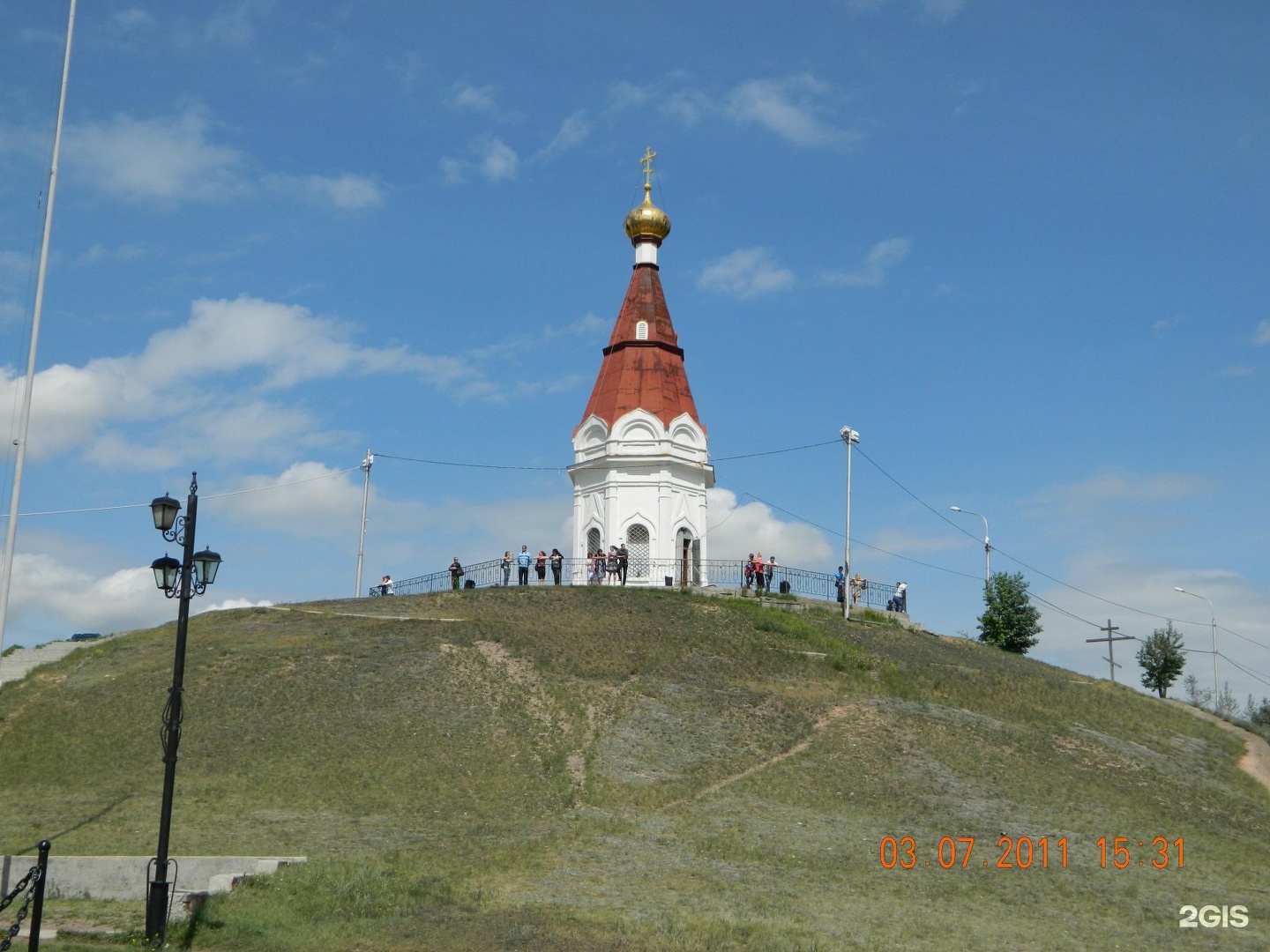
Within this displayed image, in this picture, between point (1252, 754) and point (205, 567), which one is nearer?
point (205, 567)

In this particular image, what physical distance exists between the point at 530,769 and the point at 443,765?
173cm

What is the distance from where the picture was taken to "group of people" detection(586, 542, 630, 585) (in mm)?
40062

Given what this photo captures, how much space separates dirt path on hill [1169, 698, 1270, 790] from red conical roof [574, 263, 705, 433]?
60.9 ft

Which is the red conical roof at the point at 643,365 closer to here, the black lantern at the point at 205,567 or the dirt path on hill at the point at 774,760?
the dirt path on hill at the point at 774,760

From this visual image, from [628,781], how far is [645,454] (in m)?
18.5

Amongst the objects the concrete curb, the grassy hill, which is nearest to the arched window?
the grassy hill

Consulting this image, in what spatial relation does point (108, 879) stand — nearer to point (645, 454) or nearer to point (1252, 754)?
point (645, 454)

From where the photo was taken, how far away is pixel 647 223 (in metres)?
45.1

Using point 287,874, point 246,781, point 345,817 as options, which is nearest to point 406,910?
point 287,874

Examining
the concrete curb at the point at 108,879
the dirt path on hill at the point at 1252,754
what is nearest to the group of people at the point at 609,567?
the dirt path on hill at the point at 1252,754

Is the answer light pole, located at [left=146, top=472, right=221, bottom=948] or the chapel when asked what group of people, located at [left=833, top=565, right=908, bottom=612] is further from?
light pole, located at [left=146, top=472, right=221, bottom=948]

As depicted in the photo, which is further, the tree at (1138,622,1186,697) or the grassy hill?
the tree at (1138,622,1186,697)

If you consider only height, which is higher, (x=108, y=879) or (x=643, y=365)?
(x=643, y=365)

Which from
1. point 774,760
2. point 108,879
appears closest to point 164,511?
point 108,879
